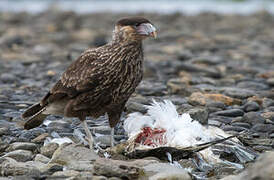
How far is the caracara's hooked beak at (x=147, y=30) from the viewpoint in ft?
16.9

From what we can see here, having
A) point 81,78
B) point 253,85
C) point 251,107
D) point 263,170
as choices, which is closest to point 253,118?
point 251,107

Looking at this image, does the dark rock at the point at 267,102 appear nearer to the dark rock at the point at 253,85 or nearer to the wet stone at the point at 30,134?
the dark rock at the point at 253,85

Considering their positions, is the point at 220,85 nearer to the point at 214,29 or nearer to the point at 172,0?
the point at 214,29

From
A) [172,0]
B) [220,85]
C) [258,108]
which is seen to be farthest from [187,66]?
[172,0]

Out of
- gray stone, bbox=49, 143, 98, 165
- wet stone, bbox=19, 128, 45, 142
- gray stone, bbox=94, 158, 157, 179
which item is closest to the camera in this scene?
gray stone, bbox=94, 158, 157, 179

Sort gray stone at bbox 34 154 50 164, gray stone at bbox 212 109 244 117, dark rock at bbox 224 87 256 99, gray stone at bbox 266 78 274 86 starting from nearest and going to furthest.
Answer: gray stone at bbox 34 154 50 164, gray stone at bbox 212 109 244 117, dark rock at bbox 224 87 256 99, gray stone at bbox 266 78 274 86

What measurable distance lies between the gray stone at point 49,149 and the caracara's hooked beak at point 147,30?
4.01ft

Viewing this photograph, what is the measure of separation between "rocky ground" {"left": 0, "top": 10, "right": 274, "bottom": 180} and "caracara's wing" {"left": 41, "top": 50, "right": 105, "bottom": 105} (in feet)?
1.40

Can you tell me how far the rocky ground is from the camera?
14.8 ft

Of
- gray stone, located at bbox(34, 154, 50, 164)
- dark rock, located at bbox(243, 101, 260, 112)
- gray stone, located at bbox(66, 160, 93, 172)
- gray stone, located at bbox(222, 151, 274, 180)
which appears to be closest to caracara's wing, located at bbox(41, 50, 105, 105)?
gray stone, located at bbox(34, 154, 50, 164)

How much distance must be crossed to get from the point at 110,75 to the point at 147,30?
50 centimetres

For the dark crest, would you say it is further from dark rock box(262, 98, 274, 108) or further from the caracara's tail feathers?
dark rock box(262, 98, 274, 108)

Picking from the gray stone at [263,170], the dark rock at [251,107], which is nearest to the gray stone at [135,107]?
the dark rock at [251,107]

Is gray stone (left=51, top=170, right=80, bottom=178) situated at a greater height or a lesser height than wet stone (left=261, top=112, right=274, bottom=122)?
greater
